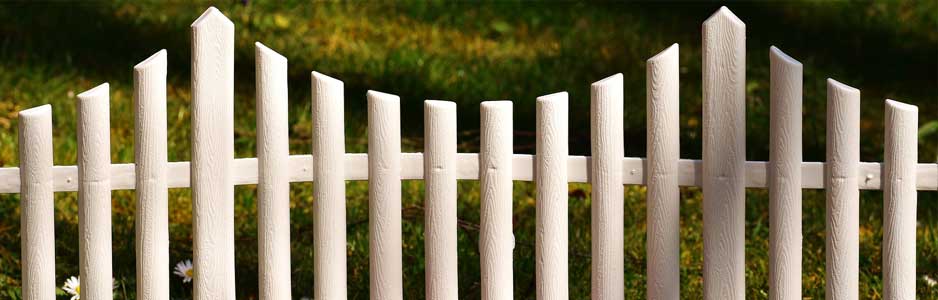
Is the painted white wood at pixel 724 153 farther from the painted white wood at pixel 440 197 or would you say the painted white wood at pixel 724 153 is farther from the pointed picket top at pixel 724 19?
the painted white wood at pixel 440 197

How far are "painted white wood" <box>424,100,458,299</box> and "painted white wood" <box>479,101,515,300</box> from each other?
0.07m

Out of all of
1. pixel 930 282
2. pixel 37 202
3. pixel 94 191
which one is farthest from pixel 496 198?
pixel 930 282

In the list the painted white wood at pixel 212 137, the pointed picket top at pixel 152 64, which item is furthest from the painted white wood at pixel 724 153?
the pointed picket top at pixel 152 64

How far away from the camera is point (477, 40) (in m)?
Answer: 6.20

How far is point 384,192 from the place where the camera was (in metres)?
2.94

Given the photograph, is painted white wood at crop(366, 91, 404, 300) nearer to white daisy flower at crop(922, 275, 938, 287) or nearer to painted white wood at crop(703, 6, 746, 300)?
painted white wood at crop(703, 6, 746, 300)

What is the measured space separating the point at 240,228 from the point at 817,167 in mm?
2001

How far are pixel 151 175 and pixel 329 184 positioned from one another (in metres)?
0.39

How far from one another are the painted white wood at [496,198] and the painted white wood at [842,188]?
0.69 meters

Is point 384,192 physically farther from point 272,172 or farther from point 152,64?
point 152,64

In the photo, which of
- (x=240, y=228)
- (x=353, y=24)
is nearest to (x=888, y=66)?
(x=353, y=24)

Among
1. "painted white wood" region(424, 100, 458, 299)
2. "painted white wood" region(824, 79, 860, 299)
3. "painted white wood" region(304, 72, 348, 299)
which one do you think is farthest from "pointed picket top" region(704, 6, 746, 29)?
"painted white wood" region(304, 72, 348, 299)

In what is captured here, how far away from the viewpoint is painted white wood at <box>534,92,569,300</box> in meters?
2.86

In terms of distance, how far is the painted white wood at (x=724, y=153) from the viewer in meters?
2.87
